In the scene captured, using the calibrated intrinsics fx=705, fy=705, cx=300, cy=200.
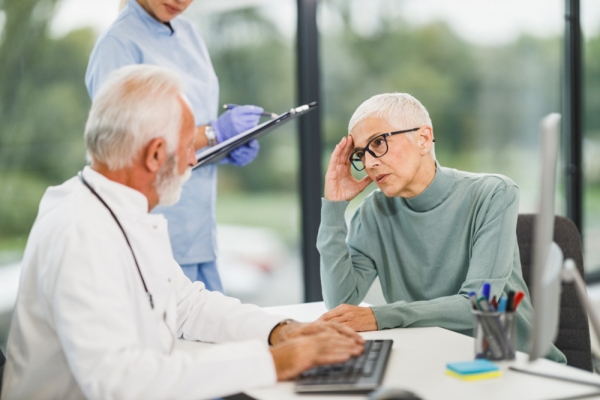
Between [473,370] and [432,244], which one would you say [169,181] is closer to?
[473,370]

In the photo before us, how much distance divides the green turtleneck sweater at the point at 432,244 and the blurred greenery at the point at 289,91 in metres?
1.20

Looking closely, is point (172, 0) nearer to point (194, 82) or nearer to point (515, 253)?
point (194, 82)

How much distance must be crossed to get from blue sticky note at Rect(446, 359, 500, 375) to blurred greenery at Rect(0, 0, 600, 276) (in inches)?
73.9

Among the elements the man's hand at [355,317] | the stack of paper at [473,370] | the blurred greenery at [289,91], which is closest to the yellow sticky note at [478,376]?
the stack of paper at [473,370]

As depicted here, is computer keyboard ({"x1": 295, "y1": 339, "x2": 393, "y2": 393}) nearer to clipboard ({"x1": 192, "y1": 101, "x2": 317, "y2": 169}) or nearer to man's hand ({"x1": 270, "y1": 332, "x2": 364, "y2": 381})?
man's hand ({"x1": 270, "y1": 332, "x2": 364, "y2": 381})

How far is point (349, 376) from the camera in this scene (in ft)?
3.96

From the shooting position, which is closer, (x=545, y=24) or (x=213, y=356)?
(x=213, y=356)

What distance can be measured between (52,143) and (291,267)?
50.0 inches

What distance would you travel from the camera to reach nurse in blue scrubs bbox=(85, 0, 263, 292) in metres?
2.20

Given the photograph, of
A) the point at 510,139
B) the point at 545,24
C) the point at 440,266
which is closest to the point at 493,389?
the point at 440,266

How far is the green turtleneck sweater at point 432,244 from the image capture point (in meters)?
1.77

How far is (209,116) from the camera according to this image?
240cm

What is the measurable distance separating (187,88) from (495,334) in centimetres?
135

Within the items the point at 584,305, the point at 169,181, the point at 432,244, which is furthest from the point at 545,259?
the point at 432,244
